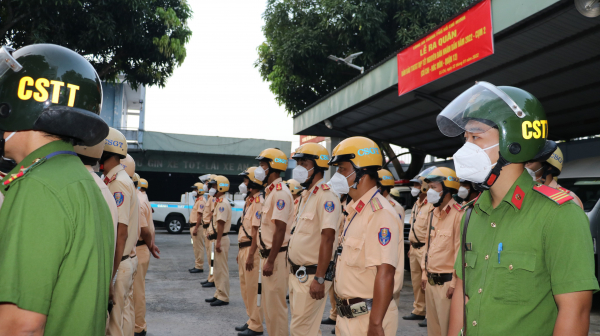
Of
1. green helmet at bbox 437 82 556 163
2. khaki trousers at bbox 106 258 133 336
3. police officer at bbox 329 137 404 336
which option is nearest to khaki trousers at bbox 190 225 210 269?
khaki trousers at bbox 106 258 133 336

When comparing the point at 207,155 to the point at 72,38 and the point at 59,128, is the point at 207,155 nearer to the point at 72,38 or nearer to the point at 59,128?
the point at 72,38

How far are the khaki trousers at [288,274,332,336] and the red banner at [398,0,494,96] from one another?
4.71 metres

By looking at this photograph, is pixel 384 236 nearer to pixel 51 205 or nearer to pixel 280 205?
pixel 51 205

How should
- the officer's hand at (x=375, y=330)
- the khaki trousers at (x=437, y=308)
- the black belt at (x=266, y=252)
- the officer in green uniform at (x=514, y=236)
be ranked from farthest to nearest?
the black belt at (x=266, y=252) < the khaki trousers at (x=437, y=308) < the officer's hand at (x=375, y=330) < the officer in green uniform at (x=514, y=236)

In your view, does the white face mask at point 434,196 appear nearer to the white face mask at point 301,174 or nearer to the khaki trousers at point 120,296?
the white face mask at point 301,174

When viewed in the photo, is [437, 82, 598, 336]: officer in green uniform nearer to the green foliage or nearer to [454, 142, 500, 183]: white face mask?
[454, 142, 500, 183]: white face mask

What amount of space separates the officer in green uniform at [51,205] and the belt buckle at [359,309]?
1.90 m

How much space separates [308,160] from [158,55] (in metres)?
9.09

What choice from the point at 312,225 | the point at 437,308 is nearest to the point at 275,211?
the point at 312,225

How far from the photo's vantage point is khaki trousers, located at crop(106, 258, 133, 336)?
4.16 metres

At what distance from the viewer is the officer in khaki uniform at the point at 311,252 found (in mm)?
3971

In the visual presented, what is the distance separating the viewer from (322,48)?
1658 centimetres

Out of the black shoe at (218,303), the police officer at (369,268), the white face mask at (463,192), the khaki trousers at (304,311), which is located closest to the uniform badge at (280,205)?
the khaki trousers at (304,311)

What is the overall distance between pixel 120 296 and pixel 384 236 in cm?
→ 277
